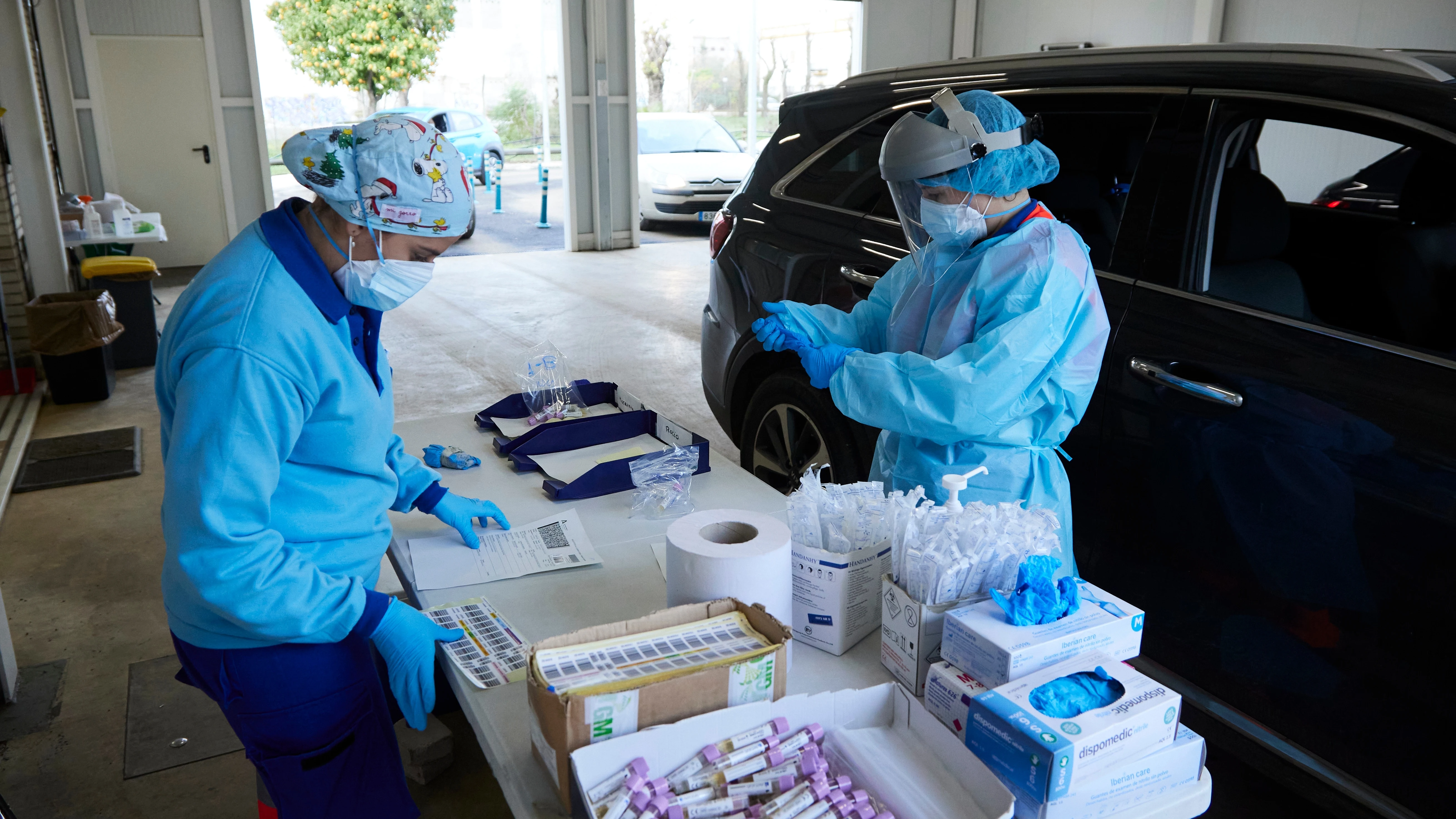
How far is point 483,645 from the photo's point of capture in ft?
5.00

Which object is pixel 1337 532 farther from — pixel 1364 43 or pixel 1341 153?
pixel 1364 43

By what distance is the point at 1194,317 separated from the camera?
6.89ft

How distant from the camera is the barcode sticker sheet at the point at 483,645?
143 cm

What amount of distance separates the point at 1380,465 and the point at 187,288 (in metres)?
1.94

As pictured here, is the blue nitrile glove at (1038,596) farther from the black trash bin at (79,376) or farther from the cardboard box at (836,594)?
the black trash bin at (79,376)

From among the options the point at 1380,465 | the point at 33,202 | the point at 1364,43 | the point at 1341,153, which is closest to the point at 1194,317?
the point at 1380,465

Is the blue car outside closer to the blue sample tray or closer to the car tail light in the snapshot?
the car tail light

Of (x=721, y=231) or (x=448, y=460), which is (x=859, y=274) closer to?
(x=721, y=231)

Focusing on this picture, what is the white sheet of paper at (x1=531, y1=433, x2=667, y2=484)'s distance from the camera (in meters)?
2.20

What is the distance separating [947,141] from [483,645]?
1161mm

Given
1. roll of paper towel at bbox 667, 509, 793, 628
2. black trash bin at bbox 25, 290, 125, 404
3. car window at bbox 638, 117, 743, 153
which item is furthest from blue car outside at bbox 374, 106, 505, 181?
roll of paper towel at bbox 667, 509, 793, 628

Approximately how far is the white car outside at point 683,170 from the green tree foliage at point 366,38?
9.80 m

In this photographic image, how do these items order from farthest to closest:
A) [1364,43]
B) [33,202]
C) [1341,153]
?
1. [1364,43]
2. [33,202]
3. [1341,153]

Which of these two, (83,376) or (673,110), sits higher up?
(673,110)
